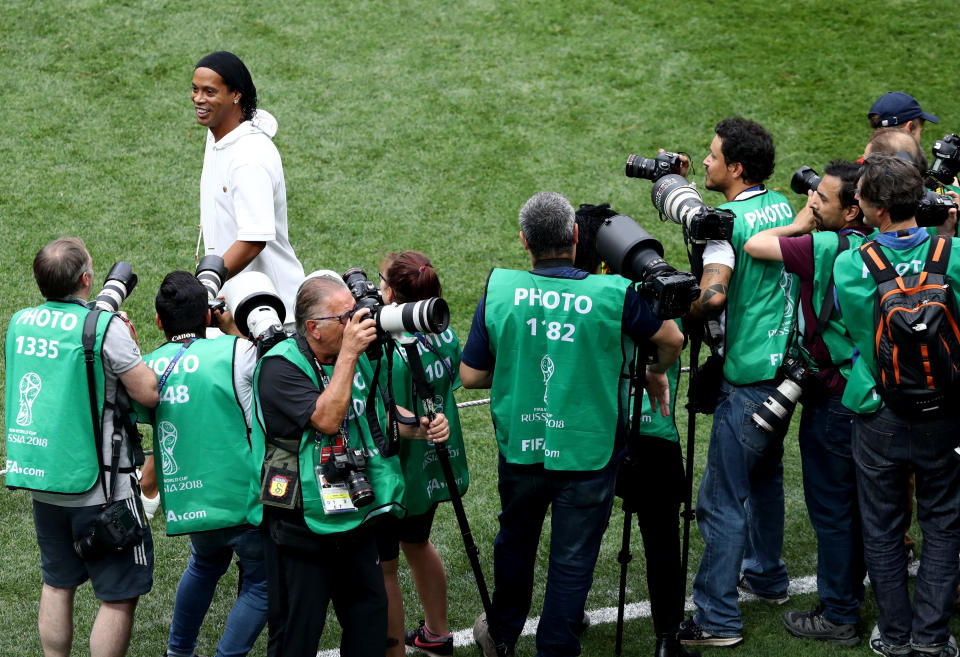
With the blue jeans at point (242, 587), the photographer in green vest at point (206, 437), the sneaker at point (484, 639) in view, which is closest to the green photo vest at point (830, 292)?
the sneaker at point (484, 639)

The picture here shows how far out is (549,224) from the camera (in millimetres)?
4055

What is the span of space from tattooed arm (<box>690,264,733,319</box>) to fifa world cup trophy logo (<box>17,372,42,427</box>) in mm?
2385

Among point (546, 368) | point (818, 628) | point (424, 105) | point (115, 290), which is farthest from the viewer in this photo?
point (424, 105)

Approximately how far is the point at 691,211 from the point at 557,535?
1.27 meters

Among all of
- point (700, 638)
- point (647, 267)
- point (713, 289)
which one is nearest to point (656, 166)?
point (713, 289)

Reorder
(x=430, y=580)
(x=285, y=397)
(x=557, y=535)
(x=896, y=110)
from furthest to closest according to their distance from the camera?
1. (x=896, y=110)
2. (x=430, y=580)
3. (x=557, y=535)
4. (x=285, y=397)

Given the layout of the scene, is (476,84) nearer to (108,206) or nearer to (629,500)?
(108,206)

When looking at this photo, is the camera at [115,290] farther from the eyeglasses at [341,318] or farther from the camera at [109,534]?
the eyeglasses at [341,318]

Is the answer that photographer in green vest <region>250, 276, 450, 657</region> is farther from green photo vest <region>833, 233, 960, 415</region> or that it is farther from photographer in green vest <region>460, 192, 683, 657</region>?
green photo vest <region>833, 233, 960, 415</region>

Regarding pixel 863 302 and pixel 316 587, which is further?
pixel 863 302

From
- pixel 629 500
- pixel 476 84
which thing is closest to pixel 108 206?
pixel 476 84

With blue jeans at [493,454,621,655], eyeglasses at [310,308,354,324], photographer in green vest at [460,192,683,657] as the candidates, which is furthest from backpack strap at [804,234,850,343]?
eyeglasses at [310,308,354,324]

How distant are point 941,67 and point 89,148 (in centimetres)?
728

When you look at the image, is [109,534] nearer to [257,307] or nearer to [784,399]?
[257,307]
